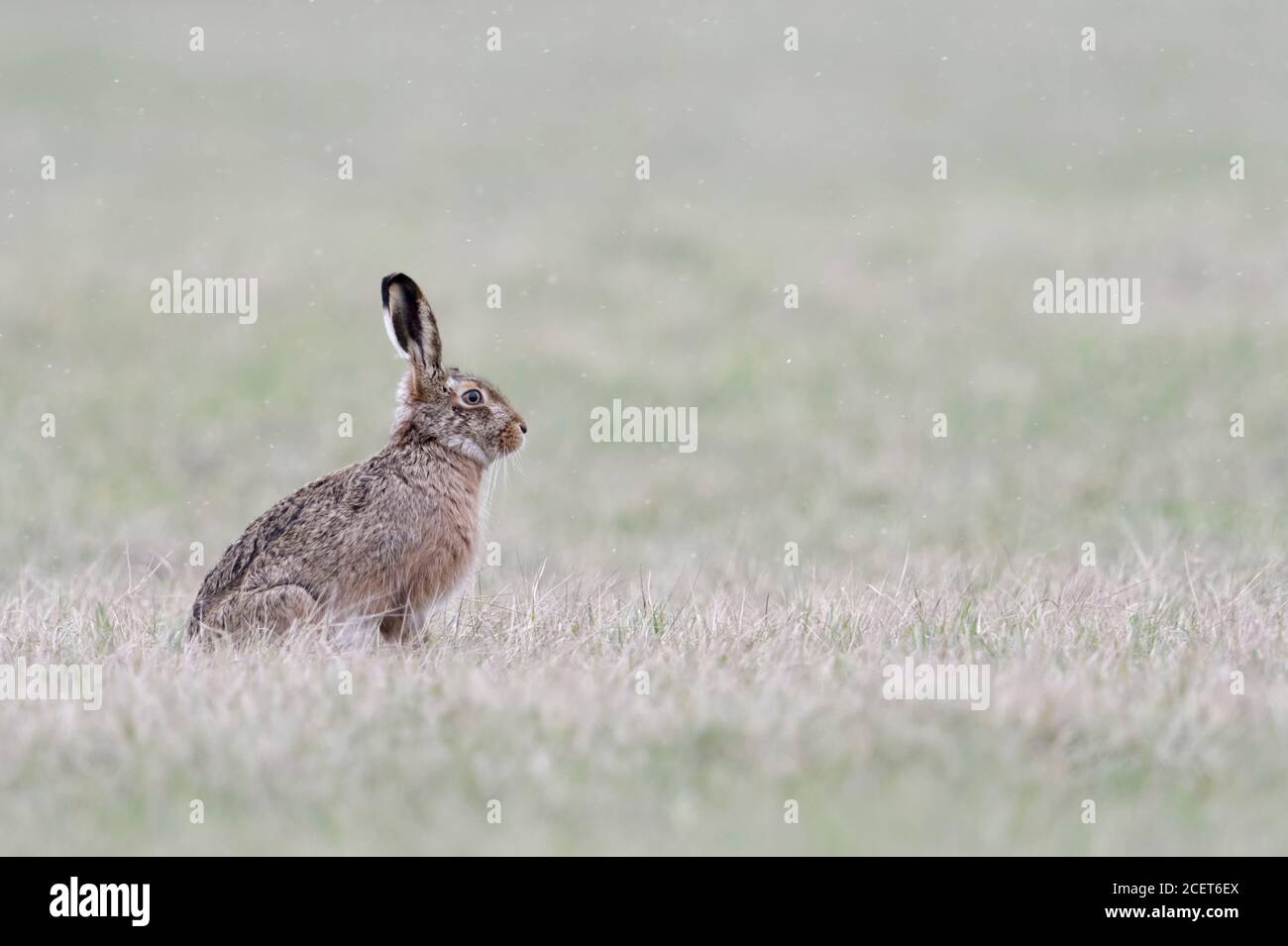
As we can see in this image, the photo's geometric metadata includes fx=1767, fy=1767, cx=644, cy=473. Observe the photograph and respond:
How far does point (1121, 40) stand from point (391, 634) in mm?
28132

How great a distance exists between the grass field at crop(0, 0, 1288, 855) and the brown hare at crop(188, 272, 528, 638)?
29cm

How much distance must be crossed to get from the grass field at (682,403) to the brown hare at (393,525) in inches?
11.4

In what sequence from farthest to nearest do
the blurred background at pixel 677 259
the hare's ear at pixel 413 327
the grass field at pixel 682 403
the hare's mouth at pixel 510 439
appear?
the blurred background at pixel 677 259
the hare's mouth at pixel 510 439
the hare's ear at pixel 413 327
the grass field at pixel 682 403

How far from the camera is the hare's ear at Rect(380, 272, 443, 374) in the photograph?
8.44 metres

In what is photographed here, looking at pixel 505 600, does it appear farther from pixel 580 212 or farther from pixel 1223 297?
pixel 580 212

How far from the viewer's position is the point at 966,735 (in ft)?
20.4

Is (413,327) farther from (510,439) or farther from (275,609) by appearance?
(275,609)

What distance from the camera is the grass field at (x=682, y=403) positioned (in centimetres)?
599

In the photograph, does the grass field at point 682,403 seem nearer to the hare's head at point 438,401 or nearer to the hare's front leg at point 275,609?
the hare's front leg at point 275,609

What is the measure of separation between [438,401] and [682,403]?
1019cm

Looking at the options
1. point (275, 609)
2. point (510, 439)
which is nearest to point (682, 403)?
point (510, 439)

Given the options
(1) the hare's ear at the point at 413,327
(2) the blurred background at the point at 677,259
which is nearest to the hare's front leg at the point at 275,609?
(1) the hare's ear at the point at 413,327

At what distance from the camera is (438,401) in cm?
862

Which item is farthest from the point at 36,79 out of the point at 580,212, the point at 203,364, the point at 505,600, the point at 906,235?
the point at 505,600
